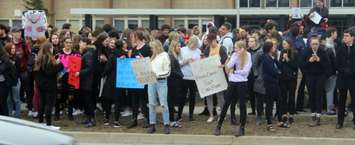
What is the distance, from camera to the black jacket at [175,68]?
43.0 feet

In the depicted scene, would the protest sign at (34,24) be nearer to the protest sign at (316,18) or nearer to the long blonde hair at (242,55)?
the long blonde hair at (242,55)

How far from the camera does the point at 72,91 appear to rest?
14.0 meters

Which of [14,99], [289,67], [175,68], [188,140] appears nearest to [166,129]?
[188,140]

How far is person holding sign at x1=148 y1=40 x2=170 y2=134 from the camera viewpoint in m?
12.5

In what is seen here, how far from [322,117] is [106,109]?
4657 millimetres

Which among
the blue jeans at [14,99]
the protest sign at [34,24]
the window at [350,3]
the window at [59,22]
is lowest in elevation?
the blue jeans at [14,99]

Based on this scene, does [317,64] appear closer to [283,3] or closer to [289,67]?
[289,67]

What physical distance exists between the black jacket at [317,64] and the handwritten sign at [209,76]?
1675mm

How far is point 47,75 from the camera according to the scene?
12.8m

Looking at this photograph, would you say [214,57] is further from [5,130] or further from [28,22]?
[5,130]

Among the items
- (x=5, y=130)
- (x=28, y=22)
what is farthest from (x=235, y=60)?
(x=5, y=130)

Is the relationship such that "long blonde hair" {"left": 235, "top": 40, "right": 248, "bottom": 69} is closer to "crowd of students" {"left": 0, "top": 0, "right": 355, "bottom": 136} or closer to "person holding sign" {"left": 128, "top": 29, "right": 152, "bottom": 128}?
"crowd of students" {"left": 0, "top": 0, "right": 355, "bottom": 136}

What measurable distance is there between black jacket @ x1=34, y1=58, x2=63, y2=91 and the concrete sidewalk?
1.05m

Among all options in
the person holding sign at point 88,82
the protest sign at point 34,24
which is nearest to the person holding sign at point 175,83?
the person holding sign at point 88,82
